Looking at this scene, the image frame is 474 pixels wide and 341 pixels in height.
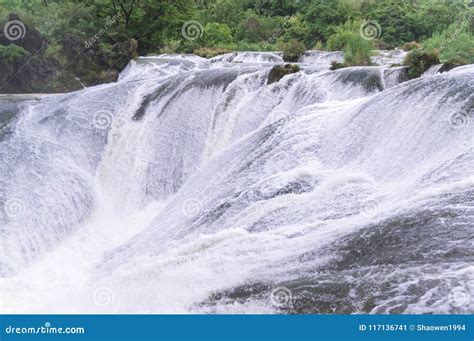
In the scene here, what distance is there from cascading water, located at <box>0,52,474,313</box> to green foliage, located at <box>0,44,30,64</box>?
4.63 meters

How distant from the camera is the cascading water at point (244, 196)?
441 cm

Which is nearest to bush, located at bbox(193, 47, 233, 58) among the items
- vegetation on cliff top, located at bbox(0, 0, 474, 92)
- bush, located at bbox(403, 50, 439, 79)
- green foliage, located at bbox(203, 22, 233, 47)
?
vegetation on cliff top, located at bbox(0, 0, 474, 92)

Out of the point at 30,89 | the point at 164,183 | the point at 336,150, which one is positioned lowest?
the point at 336,150

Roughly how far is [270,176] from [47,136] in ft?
16.0

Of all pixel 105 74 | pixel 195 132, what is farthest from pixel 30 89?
pixel 195 132

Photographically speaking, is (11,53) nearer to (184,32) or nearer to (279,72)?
(184,32)

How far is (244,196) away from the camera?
20.9 feet

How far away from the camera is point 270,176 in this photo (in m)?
6.58

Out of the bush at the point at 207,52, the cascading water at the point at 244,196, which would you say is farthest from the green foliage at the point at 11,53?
the bush at the point at 207,52

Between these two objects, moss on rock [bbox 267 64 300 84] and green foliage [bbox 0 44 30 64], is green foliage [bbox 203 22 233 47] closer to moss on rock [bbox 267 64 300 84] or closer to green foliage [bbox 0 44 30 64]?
green foliage [bbox 0 44 30 64]

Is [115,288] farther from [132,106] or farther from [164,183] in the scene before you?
[132,106]

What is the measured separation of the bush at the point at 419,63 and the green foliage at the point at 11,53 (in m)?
10.8

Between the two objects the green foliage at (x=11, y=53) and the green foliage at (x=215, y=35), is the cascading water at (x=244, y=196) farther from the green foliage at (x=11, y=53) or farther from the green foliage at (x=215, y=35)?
the green foliage at (x=215, y=35)

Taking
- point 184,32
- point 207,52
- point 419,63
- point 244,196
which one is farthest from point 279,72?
point 184,32
